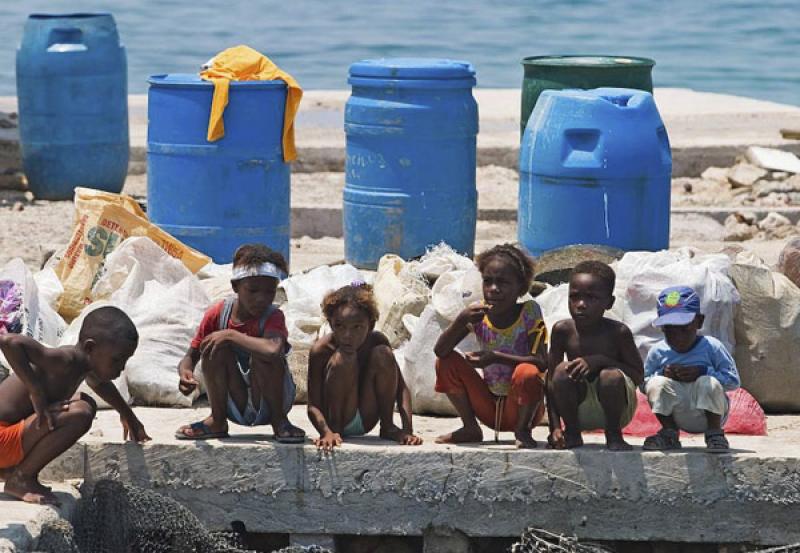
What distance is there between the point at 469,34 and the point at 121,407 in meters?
33.1

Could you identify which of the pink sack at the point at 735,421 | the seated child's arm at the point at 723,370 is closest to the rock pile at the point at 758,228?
the pink sack at the point at 735,421

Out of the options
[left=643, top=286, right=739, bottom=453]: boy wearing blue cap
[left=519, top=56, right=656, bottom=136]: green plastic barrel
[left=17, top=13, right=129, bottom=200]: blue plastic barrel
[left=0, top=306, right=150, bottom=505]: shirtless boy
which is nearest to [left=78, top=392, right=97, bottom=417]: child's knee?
[left=0, top=306, right=150, bottom=505]: shirtless boy

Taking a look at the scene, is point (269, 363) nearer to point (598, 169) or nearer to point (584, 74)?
point (598, 169)

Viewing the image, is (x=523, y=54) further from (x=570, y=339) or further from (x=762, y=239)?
(x=570, y=339)

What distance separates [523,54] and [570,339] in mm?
27781

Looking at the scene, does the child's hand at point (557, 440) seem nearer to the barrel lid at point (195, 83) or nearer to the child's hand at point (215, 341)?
the child's hand at point (215, 341)

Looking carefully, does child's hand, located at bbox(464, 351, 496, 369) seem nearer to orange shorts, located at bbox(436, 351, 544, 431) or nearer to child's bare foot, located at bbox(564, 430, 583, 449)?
orange shorts, located at bbox(436, 351, 544, 431)

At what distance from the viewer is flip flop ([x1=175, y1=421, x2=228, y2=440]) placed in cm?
580

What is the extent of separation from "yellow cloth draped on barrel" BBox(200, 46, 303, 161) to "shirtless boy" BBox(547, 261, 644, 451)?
10.0 feet

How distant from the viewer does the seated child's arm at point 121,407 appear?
18.3ft

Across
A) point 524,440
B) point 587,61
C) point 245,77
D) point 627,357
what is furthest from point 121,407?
point 587,61

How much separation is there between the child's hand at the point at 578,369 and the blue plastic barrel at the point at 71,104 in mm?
7358

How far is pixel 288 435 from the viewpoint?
577 cm

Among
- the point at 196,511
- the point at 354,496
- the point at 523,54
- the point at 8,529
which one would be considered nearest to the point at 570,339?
the point at 354,496
